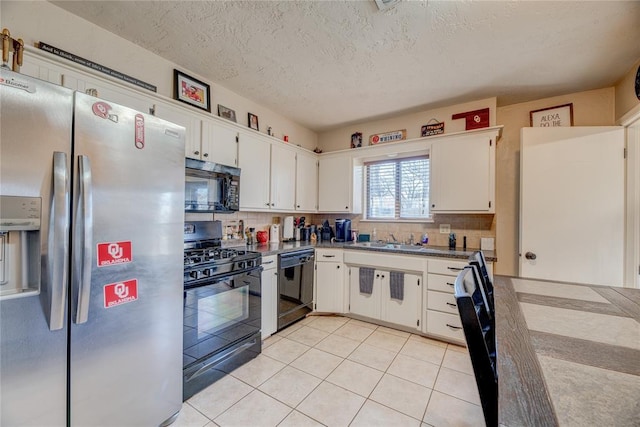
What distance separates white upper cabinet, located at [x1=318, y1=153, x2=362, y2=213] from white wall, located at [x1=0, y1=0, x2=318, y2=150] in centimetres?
164

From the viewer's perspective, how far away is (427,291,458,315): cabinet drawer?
8.12 ft

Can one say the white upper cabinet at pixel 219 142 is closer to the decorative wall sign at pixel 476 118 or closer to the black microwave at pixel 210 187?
the black microwave at pixel 210 187

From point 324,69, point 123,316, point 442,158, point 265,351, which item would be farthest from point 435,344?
point 324,69

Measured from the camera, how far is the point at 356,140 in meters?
3.69

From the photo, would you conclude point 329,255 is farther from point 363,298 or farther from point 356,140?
point 356,140

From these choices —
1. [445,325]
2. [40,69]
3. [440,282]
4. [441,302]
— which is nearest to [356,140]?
[440,282]

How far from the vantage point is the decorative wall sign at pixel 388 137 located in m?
3.33

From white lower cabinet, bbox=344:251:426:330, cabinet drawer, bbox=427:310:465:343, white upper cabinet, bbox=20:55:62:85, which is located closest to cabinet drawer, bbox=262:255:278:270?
white lower cabinet, bbox=344:251:426:330

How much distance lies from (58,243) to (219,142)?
1.65 meters

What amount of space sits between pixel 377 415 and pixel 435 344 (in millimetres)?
1189

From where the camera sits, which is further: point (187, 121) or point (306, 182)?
point (306, 182)

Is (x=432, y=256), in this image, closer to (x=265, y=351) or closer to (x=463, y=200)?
(x=463, y=200)

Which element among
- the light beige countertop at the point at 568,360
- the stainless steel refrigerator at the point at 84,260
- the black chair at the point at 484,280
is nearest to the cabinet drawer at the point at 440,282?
the black chair at the point at 484,280

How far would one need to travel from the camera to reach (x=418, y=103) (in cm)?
298
